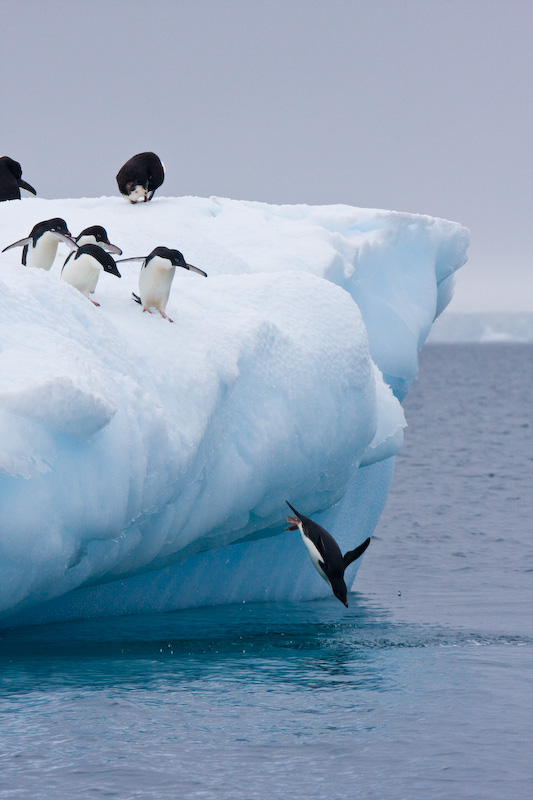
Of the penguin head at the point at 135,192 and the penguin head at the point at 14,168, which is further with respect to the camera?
the penguin head at the point at 14,168

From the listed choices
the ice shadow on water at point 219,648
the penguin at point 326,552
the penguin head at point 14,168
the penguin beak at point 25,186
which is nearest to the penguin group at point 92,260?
the penguin at point 326,552

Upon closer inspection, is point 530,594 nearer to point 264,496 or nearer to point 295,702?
point 264,496

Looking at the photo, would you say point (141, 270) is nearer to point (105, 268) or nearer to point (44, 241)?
point (105, 268)

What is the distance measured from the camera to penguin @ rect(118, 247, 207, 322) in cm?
821

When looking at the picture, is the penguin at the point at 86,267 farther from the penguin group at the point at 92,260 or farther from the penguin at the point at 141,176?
the penguin at the point at 141,176

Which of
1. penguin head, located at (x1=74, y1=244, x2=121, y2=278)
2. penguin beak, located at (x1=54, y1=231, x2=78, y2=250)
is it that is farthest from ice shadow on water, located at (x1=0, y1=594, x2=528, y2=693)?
penguin beak, located at (x1=54, y1=231, x2=78, y2=250)

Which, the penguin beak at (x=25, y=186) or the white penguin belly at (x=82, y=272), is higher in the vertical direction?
the penguin beak at (x=25, y=186)

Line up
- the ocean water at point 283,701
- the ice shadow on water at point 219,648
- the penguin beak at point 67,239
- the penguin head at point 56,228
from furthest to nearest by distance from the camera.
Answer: the penguin head at point 56,228
the penguin beak at point 67,239
the ice shadow on water at point 219,648
the ocean water at point 283,701

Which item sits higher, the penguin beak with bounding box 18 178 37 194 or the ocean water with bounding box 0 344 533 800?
the penguin beak with bounding box 18 178 37 194

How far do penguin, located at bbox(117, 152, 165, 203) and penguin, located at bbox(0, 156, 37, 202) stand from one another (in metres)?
1.15

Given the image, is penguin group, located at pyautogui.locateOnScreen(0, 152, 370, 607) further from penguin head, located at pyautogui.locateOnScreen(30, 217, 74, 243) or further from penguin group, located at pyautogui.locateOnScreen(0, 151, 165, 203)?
penguin group, located at pyautogui.locateOnScreen(0, 151, 165, 203)

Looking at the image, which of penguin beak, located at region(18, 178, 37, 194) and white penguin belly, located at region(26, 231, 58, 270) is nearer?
white penguin belly, located at region(26, 231, 58, 270)

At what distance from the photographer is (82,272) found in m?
8.23

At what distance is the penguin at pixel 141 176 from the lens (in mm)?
12500
